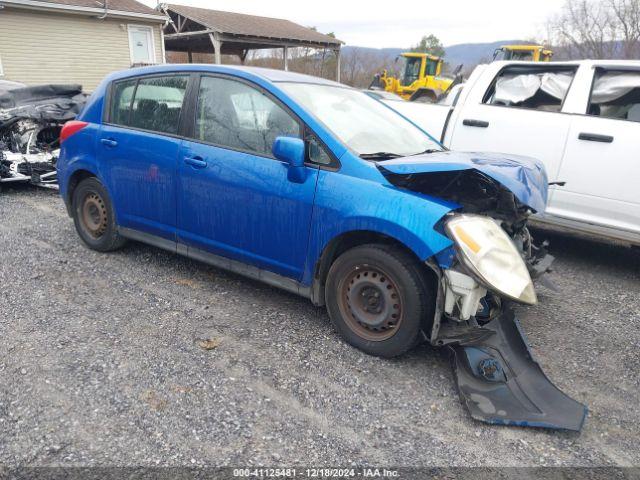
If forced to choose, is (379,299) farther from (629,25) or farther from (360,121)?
(629,25)

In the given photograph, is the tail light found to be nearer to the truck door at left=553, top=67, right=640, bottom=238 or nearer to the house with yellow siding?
the truck door at left=553, top=67, right=640, bottom=238

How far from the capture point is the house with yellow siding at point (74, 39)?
15.5 metres

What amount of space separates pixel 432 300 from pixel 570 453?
104 centimetres

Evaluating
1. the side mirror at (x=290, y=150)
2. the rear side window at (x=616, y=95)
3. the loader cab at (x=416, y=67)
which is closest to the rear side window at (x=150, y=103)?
the side mirror at (x=290, y=150)

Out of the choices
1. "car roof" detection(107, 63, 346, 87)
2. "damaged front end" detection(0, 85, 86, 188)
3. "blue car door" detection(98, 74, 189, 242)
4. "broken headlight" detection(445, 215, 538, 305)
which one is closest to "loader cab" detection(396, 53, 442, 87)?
"damaged front end" detection(0, 85, 86, 188)

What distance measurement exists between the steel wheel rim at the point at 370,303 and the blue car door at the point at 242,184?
1.32ft

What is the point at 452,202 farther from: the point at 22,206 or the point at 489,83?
the point at 22,206

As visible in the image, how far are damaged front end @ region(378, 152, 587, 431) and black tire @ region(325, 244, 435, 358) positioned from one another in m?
0.13

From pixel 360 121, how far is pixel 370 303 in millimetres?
1396

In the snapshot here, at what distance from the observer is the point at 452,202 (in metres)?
3.04

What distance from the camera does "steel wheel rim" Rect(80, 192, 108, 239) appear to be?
15.1 ft

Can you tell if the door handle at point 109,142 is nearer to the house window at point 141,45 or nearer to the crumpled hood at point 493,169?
the crumpled hood at point 493,169

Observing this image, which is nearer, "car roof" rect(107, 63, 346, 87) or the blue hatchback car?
the blue hatchback car

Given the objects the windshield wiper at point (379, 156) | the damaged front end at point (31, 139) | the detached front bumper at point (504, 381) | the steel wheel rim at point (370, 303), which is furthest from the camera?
the damaged front end at point (31, 139)
